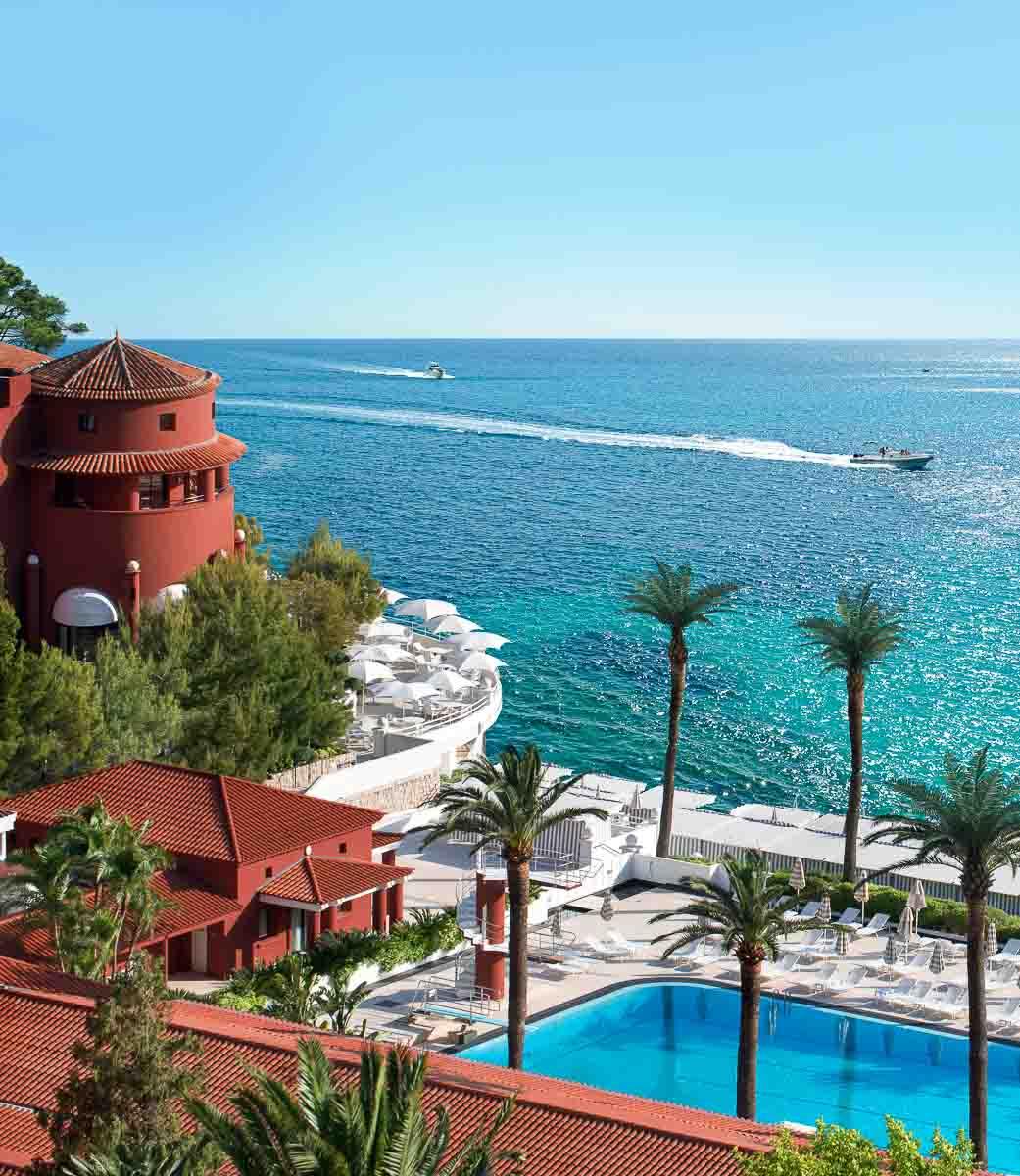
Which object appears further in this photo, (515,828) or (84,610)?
(84,610)

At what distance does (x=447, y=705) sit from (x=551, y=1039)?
18.9 meters

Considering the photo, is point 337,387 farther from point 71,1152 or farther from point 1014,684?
point 71,1152

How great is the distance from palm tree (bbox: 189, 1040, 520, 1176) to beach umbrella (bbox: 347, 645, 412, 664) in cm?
3594

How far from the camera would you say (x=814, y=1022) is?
102 ft

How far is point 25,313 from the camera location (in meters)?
68.2

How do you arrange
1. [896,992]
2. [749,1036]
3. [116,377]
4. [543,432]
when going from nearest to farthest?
[749,1036] < [896,992] < [116,377] < [543,432]

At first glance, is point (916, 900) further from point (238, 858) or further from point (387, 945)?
point (238, 858)

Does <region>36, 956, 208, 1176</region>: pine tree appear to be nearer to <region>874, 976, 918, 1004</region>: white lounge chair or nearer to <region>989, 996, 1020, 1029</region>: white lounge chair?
<region>874, 976, 918, 1004</region>: white lounge chair

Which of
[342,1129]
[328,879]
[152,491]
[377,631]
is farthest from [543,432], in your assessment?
[342,1129]

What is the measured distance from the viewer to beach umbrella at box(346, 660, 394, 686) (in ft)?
158

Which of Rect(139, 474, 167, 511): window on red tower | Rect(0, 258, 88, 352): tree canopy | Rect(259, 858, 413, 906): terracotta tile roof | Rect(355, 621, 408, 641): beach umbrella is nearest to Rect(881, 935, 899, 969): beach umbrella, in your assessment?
Rect(259, 858, 413, 906): terracotta tile roof

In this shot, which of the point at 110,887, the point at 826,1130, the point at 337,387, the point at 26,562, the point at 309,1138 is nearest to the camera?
the point at 309,1138

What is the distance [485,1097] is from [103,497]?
27.5 metres

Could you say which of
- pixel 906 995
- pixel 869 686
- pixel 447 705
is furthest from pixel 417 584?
pixel 906 995
